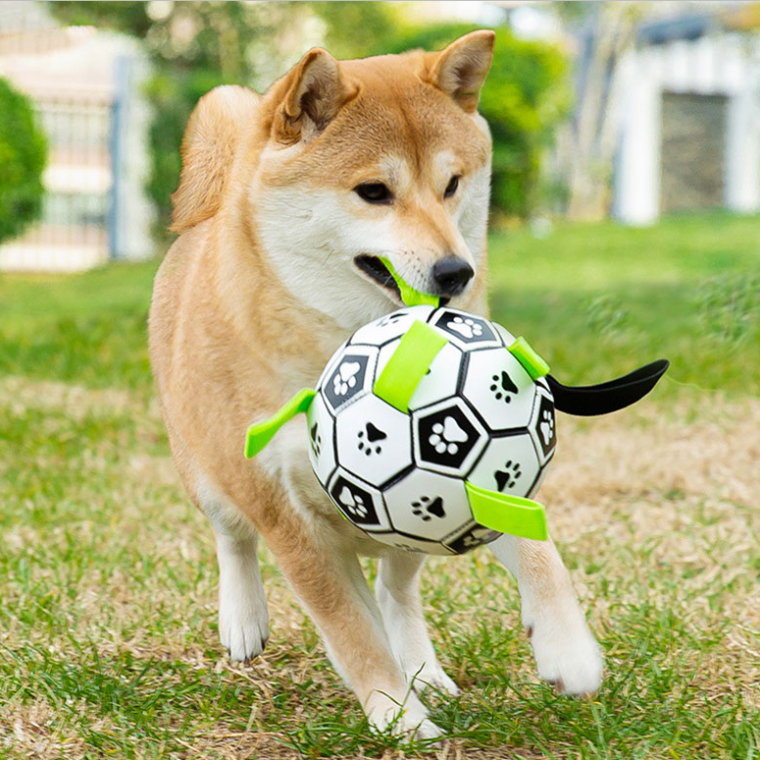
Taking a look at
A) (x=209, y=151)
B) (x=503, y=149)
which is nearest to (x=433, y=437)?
(x=209, y=151)

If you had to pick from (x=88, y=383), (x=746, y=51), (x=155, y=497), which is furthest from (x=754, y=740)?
(x=746, y=51)

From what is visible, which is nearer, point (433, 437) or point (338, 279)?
point (433, 437)

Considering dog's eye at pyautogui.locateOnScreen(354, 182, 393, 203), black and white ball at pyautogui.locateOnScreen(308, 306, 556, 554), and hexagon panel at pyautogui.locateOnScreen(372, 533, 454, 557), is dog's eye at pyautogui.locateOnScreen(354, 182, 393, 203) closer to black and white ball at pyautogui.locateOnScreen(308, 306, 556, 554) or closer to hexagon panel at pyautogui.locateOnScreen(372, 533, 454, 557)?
black and white ball at pyautogui.locateOnScreen(308, 306, 556, 554)

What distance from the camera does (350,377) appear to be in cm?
205

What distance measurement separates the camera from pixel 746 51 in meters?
17.5

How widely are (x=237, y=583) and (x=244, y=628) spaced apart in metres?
0.15

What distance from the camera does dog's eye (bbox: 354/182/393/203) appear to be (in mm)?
2301

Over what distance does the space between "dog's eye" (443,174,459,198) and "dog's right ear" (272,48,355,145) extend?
267 mm

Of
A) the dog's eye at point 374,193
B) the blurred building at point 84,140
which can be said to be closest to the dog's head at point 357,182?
the dog's eye at point 374,193

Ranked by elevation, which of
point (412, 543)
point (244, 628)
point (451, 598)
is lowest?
point (451, 598)

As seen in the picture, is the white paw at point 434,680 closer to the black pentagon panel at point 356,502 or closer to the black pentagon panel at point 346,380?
the black pentagon panel at point 356,502

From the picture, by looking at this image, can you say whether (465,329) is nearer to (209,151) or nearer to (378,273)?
(378,273)

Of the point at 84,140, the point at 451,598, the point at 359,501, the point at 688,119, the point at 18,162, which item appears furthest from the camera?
the point at 688,119

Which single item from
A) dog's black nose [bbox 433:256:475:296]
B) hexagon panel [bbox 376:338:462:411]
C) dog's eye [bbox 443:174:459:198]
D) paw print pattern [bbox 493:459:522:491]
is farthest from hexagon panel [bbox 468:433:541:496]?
dog's eye [bbox 443:174:459:198]
